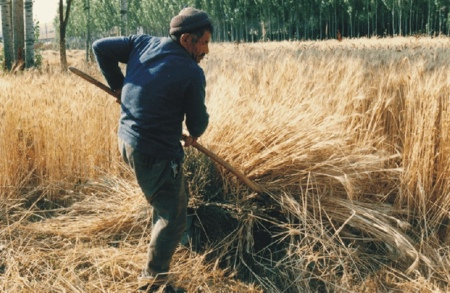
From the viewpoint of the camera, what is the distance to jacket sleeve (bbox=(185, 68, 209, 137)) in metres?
2.25

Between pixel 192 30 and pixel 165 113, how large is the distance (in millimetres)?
429

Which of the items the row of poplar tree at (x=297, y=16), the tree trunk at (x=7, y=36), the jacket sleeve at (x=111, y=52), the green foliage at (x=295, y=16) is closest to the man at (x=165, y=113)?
the jacket sleeve at (x=111, y=52)

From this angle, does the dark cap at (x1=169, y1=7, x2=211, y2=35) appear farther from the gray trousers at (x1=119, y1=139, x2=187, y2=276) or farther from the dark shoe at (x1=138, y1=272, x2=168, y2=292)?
the dark shoe at (x1=138, y1=272, x2=168, y2=292)

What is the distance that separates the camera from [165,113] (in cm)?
226

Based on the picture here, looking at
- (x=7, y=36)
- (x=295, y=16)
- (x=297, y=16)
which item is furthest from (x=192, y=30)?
(x=297, y=16)

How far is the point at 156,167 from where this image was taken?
90.5 inches

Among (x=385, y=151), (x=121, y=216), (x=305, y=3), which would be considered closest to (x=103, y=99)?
(x=121, y=216)

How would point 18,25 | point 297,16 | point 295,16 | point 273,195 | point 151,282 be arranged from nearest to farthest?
point 151,282, point 273,195, point 18,25, point 295,16, point 297,16

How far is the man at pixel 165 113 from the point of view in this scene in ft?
7.39

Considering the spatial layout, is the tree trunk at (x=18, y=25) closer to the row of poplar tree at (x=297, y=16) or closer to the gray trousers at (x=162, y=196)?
the gray trousers at (x=162, y=196)

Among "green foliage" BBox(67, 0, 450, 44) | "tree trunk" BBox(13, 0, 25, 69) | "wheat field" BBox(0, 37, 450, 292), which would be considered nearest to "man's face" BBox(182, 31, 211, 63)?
"wheat field" BBox(0, 37, 450, 292)

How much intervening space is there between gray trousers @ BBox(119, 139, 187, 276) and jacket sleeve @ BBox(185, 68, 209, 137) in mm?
214

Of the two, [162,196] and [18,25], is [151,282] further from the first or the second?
[18,25]

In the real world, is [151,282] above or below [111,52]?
below
